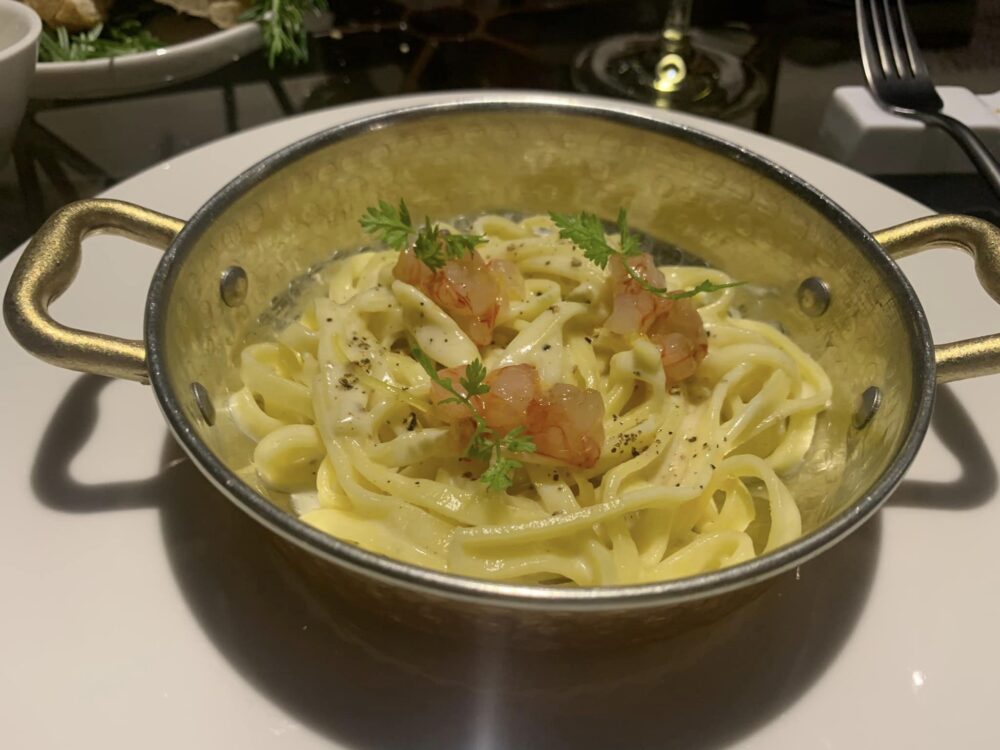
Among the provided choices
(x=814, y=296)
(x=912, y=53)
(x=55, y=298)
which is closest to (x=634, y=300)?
(x=814, y=296)

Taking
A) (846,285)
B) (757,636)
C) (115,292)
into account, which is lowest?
(757,636)

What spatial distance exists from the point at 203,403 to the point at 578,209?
1283 mm

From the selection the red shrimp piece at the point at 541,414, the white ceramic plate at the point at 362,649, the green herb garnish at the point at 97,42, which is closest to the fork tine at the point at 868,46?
the white ceramic plate at the point at 362,649

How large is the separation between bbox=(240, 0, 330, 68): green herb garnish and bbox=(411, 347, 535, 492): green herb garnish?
6.77 ft

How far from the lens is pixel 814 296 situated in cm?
224

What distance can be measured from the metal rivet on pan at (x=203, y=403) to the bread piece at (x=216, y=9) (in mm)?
1989

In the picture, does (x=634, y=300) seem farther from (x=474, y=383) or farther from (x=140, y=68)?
(x=140, y=68)

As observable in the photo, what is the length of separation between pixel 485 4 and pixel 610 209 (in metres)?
2.43

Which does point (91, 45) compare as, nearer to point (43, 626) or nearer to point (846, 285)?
point (43, 626)

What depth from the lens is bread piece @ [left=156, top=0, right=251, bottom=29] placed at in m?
3.27

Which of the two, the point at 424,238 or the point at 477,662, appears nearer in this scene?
the point at 477,662

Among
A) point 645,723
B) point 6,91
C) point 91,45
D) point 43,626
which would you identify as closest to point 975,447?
point 645,723

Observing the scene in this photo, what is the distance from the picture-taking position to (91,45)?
3.17m

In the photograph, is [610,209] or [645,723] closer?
[645,723]
